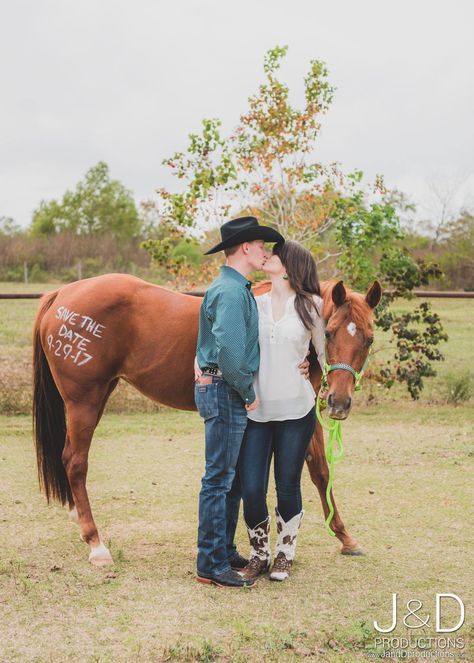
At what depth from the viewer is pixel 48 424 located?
4191 millimetres

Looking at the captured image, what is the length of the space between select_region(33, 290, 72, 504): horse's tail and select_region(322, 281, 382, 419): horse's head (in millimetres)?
1726

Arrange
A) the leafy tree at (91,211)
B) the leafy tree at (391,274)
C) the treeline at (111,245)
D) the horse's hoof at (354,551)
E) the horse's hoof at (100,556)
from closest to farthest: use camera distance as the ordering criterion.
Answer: the horse's hoof at (100,556)
the horse's hoof at (354,551)
the leafy tree at (391,274)
the treeline at (111,245)
the leafy tree at (91,211)

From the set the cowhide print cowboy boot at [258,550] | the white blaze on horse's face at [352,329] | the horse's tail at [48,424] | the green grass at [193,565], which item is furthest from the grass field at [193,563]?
the white blaze on horse's face at [352,329]

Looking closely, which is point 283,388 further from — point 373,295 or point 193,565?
point 193,565

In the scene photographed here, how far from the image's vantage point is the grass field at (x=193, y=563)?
2775 millimetres

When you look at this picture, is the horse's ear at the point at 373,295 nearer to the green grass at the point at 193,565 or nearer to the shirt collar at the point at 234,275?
the shirt collar at the point at 234,275

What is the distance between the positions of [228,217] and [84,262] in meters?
14.0

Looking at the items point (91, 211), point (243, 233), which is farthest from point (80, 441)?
point (91, 211)

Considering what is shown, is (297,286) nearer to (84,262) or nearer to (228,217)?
(228,217)

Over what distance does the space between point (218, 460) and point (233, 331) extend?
0.62 m

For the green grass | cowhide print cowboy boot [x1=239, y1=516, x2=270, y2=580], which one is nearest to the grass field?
the green grass

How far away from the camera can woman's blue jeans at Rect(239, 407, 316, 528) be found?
336 cm

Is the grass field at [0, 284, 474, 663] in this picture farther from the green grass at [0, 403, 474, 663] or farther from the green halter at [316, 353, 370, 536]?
the green halter at [316, 353, 370, 536]

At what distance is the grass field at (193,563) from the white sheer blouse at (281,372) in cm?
84
